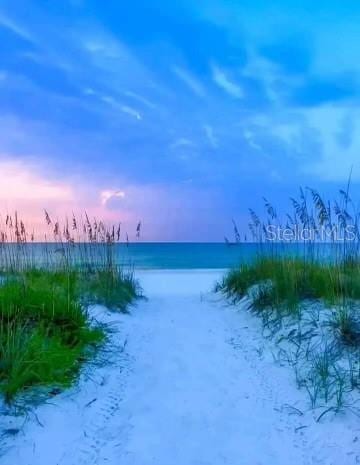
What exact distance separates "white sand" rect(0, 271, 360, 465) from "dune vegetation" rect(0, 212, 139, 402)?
25 centimetres

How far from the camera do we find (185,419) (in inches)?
136

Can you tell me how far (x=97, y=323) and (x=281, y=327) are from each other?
6.72ft

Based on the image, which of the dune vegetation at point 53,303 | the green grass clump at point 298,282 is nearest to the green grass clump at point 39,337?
the dune vegetation at point 53,303

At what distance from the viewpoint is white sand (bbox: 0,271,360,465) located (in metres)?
2.99

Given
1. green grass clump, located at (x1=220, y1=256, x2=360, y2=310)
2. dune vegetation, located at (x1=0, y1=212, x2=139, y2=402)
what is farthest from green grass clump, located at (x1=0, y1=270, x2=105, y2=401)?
green grass clump, located at (x1=220, y1=256, x2=360, y2=310)

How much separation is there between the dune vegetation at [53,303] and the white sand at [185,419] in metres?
0.25

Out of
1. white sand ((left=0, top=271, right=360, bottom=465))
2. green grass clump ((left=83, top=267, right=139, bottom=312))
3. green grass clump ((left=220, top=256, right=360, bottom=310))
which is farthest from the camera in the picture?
green grass clump ((left=83, top=267, right=139, bottom=312))

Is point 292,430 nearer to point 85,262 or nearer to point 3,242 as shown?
point 3,242

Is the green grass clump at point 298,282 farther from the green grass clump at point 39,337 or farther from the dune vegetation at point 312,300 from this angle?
the green grass clump at point 39,337

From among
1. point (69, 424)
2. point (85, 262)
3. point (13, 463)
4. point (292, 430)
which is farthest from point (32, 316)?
point (85, 262)

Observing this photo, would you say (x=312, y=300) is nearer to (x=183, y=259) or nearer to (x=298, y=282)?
(x=298, y=282)

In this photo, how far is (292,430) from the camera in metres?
3.34

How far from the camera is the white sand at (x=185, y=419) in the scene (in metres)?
2.99

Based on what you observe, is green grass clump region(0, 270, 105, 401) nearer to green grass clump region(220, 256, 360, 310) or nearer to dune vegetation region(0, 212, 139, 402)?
dune vegetation region(0, 212, 139, 402)
